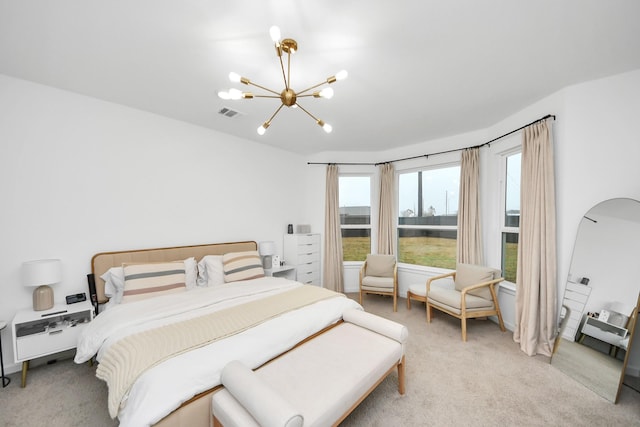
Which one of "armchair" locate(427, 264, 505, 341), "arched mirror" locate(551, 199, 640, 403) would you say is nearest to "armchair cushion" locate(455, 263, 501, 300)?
"armchair" locate(427, 264, 505, 341)

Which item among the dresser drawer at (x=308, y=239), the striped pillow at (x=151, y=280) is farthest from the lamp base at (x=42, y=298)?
the dresser drawer at (x=308, y=239)

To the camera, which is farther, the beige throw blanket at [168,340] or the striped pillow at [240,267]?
the striped pillow at [240,267]

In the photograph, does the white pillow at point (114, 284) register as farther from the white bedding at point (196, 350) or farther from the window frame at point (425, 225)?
the window frame at point (425, 225)

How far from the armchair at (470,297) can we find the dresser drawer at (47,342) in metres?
4.10

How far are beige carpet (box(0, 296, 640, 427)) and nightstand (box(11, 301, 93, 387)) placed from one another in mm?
311

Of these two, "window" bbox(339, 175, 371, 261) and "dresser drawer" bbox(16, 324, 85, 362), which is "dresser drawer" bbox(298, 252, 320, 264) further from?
"dresser drawer" bbox(16, 324, 85, 362)

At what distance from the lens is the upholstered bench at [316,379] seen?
4.30 ft

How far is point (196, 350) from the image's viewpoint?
1665 mm

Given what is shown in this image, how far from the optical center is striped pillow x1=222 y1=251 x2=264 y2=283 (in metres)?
3.31

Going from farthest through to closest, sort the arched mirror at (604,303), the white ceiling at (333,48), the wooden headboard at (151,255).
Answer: the wooden headboard at (151,255), the arched mirror at (604,303), the white ceiling at (333,48)

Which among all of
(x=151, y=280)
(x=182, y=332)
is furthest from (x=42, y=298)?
(x=182, y=332)

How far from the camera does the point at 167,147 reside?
335 cm

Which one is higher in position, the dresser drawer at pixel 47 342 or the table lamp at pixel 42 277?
the table lamp at pixel 42 277

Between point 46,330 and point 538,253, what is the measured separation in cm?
502
